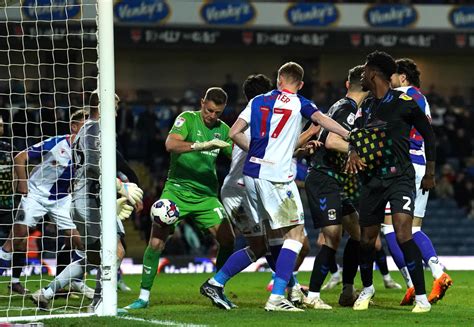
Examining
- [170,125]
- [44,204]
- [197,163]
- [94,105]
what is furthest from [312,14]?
[94,105]

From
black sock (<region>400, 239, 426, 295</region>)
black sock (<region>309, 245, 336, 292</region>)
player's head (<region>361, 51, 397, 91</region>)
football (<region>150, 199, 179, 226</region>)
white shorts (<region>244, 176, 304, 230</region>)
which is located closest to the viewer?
black sock (<region>400, 239, 426, 295</region>)

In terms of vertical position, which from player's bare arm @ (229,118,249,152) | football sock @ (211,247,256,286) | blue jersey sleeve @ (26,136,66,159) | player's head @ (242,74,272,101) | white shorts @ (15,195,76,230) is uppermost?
player's head @ (242,74,272,101)

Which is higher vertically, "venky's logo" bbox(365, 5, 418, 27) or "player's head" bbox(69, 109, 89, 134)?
"venky's logo" bbox(365, 5, 418, 27)

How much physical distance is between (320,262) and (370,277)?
1.59 ft

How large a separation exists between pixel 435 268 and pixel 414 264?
120cm

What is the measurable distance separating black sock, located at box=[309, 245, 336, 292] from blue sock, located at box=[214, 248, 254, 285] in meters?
0.61

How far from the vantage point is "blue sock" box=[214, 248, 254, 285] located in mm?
9414

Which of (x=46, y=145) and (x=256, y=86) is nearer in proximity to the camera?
(x=256, y=86)

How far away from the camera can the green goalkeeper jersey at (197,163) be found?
1028 cm

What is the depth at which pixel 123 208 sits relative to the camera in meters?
9.76

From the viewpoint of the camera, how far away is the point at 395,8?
31.7m

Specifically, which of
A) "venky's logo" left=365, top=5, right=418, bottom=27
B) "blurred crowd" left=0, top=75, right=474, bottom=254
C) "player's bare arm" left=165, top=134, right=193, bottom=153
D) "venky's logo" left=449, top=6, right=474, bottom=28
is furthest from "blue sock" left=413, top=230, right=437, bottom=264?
"venky's logo" left=449, top=6, right=474, bottom=28

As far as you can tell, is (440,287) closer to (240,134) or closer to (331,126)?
(331,126)

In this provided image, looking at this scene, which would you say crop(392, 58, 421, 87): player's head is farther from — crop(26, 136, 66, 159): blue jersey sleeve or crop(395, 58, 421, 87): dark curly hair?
crop(26, 136, 66, 159): blue jersey sleeve
